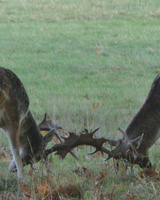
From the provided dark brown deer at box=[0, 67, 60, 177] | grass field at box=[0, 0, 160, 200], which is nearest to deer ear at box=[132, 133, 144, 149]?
grass field at box=[0, 0, 160, 200]

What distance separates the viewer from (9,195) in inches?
195

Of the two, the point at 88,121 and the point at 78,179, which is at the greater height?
Result: the point at 78,179

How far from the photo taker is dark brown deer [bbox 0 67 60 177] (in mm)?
5930

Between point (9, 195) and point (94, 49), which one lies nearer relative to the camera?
point (9, 195)

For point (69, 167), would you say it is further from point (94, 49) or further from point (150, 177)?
point (94, 49)

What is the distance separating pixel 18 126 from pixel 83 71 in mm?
6767

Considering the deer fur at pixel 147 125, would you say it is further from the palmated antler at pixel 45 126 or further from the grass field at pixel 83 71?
the palmated antler at pixel 45 126

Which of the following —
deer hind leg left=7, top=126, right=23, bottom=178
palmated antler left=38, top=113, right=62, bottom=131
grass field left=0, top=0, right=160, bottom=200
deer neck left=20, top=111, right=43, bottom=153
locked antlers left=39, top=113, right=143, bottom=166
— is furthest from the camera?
palmated antler left=38, top=113, right=62, bottom=131

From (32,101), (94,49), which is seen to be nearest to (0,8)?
(94,49)

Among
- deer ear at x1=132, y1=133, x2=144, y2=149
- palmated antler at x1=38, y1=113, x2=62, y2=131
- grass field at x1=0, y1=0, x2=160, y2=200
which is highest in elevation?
palmated antler at x1=38, y1=113, x2=62, y2=131

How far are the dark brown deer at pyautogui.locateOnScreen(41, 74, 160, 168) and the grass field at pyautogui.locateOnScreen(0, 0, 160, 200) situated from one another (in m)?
0.21

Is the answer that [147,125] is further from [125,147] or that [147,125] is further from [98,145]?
[98,145]

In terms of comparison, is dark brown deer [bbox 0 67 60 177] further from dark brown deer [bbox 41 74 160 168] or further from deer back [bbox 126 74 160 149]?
deer back [bbox 126 74 160 149]

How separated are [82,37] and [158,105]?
9.77 metres
